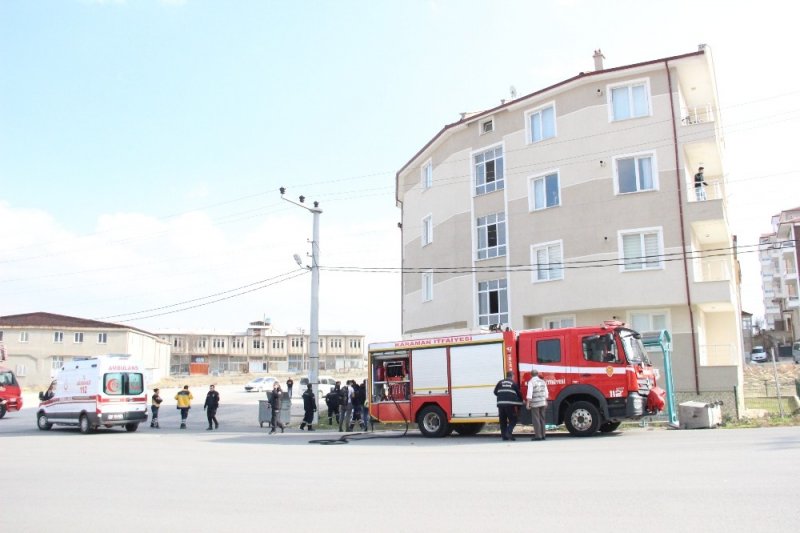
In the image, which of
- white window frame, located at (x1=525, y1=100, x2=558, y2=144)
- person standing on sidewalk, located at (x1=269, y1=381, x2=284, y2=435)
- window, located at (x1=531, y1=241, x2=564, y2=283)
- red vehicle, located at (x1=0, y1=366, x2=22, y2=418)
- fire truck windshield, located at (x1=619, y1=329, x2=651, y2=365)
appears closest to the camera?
fire truck windshield, located at (x1=619, y1=329, x2=651, y2=365)

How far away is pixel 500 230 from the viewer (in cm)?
3189

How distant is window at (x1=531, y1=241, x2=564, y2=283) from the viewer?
2912cm

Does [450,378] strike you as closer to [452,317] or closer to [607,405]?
[607,405]

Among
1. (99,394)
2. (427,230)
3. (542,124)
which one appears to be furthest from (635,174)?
(99,394)

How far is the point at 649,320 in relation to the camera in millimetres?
27562

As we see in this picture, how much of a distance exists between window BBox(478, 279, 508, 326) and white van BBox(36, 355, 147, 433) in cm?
1473

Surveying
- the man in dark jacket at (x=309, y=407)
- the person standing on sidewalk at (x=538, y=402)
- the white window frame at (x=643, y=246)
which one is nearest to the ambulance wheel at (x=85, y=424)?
the man in dark jacket at (x=309, y=407)

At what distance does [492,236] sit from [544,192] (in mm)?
3368

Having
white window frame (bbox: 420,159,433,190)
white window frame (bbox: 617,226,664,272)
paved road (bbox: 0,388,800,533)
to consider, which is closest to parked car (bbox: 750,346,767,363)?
white window frame (bbox: 420,159,433,190)

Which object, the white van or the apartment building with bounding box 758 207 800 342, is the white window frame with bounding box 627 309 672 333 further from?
the apartment building with bounding box 758 207 800 342

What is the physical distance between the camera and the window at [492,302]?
31219 millimetres

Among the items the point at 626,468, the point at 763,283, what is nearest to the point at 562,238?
the point at 626,468

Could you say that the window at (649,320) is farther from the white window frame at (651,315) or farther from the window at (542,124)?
the window at (542,124)

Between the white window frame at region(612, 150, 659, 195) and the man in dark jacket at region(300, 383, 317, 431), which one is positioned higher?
the white window frame at region(612, 150, 659, 195)
